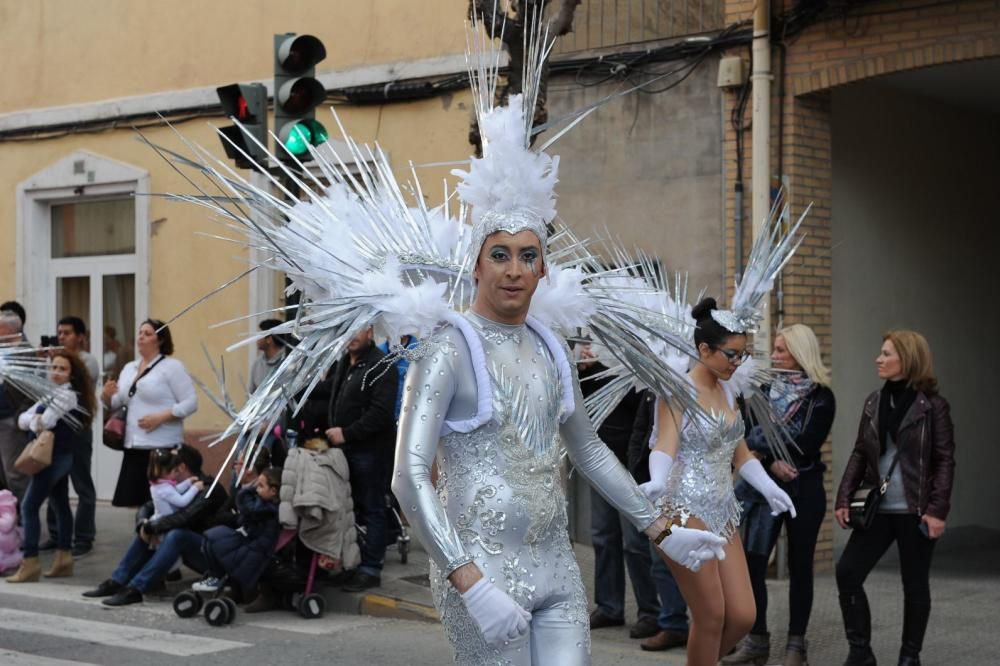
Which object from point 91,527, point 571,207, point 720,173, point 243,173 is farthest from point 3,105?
point 720,173

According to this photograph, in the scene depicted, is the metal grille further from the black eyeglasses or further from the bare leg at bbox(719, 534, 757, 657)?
the bare leg at bbox(719, 534, 757, 657)

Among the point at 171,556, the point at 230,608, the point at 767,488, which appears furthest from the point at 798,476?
the point at 171,556

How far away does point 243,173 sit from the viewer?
1434 centimetres

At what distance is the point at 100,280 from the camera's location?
1655 cm

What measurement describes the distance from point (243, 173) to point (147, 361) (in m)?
3.55

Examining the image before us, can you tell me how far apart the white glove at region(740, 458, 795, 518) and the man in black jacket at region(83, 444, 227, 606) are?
440 centimetres

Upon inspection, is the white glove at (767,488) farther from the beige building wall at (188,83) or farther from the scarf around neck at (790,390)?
the beige building wall at (188,83)

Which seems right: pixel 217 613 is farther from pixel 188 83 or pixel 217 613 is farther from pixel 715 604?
pixel 188 83

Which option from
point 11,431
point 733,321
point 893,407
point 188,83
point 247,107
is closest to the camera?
point 733,321

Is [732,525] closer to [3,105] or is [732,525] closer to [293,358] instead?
[293,358]

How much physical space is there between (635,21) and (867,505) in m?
5.70

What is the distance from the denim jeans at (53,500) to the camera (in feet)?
36.6

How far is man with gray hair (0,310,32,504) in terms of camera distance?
39.2 ft

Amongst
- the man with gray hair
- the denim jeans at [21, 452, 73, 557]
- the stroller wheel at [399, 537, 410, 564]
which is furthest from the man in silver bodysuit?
the man with gray hair
